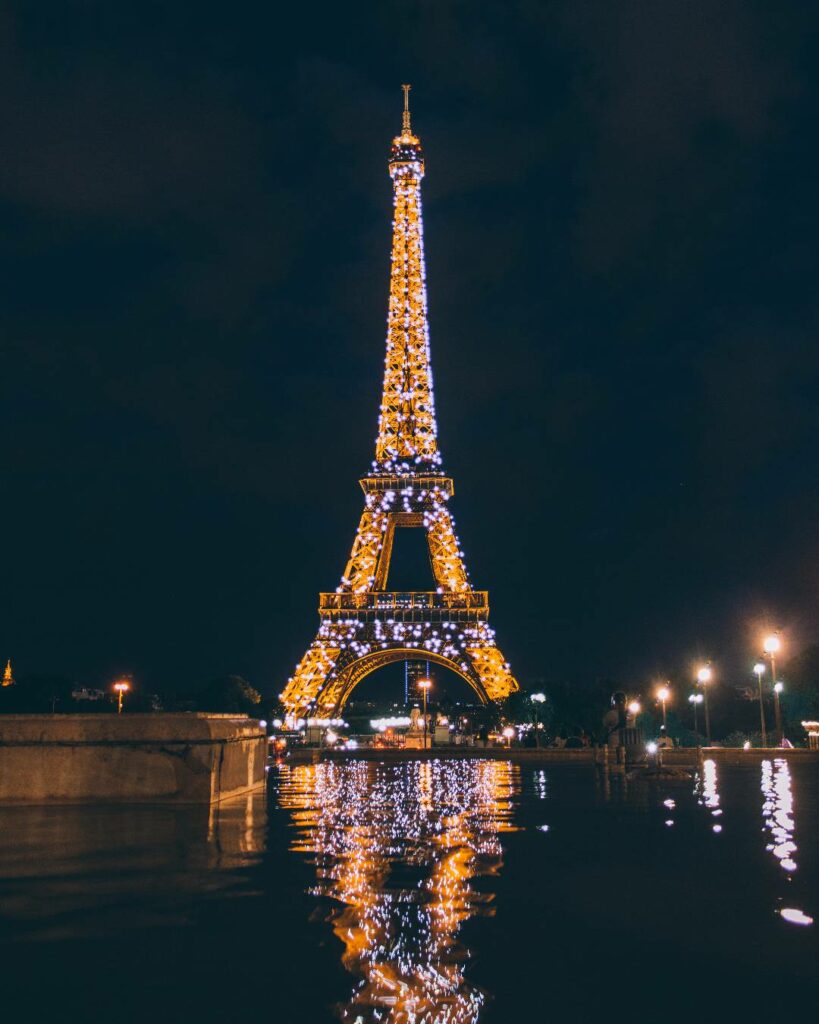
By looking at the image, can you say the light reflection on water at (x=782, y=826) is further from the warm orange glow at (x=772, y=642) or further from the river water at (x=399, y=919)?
the warm orange glow at (x=772, y=642)

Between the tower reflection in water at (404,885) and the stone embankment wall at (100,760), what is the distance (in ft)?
5.99

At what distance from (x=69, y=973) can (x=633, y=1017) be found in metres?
2.82

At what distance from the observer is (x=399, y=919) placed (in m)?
6.52

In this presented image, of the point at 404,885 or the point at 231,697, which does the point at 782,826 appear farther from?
the point at 231,697

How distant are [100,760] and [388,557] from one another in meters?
66.5

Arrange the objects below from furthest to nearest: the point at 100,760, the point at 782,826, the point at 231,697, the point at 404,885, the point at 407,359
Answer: the point at 231,697
the point at 407,359
the point at 100,760
the point at 782,826
the point at 404,885

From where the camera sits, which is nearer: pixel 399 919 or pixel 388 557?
pixel 399 919

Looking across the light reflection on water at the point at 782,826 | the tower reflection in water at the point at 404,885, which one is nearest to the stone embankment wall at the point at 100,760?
the tower reflection in water at the point at 404,885

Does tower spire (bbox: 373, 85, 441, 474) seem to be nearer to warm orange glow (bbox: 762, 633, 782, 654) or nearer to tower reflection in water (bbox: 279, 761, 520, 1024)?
warm orange glow (bbox: 762, 633, 782, 654)

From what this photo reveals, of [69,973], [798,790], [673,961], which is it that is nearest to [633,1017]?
[673,961]

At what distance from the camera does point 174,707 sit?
347 ft

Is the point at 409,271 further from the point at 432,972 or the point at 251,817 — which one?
the point at 432,972

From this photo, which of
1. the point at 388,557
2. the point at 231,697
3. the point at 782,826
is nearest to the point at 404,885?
the point at 782,826

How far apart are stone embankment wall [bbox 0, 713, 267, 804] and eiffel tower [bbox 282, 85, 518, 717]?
5377cm
